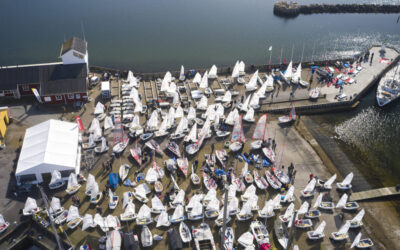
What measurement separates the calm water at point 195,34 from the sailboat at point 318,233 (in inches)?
962

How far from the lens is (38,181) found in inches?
1791

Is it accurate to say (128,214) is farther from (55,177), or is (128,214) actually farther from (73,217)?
(55,177)

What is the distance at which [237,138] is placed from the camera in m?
51.9

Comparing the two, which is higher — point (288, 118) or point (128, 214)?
point (288, 118)

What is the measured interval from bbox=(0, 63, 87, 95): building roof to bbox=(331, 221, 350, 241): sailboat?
4583 centimetres

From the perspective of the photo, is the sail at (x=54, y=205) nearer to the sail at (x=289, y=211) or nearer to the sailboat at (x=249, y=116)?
the sail at (x=289, y=211)

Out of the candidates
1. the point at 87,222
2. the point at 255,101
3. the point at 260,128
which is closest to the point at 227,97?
the point at 255,101

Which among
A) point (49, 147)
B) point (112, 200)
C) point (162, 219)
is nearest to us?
point (162, 219)

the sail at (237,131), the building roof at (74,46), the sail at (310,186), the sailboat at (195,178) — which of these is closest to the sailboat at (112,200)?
the sailboat at (195,178)

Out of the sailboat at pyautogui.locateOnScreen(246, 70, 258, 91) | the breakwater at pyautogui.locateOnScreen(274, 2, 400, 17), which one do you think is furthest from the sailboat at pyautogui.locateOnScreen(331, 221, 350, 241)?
the breakwater at pyautogui.locateOnScreen(274, 2, 400, 17)

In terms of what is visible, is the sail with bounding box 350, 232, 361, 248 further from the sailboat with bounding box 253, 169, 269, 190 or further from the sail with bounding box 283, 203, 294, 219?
the sailboat with bounding box 253, 169, 269, 190

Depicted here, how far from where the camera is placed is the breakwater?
371 ft

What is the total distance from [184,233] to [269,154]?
729 inches

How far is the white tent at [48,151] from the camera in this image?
44.8 meters
